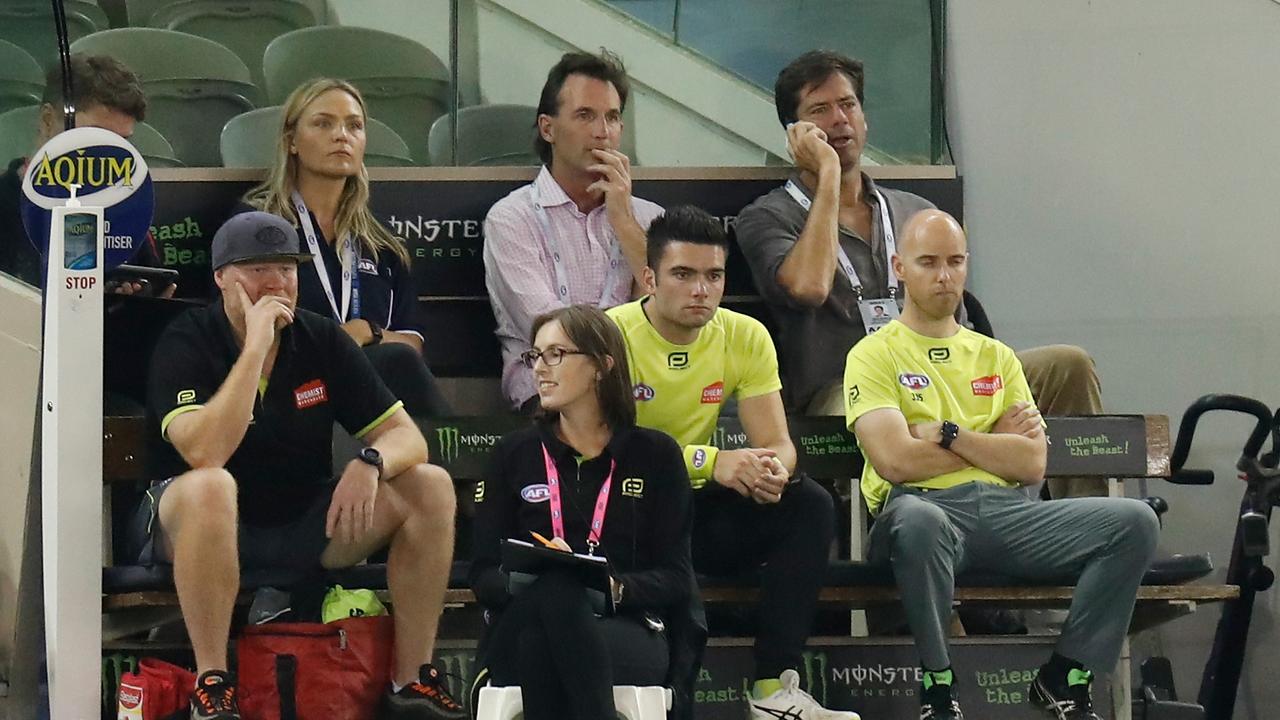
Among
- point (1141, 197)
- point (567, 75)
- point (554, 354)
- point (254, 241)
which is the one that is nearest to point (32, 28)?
point (254, 241)

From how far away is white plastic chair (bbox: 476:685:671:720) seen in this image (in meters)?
3.56

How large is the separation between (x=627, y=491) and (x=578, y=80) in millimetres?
1721

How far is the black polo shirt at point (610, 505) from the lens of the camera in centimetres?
383

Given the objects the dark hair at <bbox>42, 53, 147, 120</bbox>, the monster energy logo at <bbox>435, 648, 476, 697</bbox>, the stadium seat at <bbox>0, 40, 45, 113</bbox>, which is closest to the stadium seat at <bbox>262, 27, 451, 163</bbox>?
the dark hair at <bbox>42, 53, 147, 120</bbox>

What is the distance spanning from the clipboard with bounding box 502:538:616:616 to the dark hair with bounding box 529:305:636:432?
0.41m

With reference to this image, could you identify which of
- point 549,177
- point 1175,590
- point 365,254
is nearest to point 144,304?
point 365,254

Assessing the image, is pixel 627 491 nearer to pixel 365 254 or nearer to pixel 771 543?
pixel 771 543

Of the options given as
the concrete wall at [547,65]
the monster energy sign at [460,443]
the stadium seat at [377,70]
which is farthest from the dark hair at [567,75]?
the monster energy sign at [460,443]

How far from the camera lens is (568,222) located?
5.10 m

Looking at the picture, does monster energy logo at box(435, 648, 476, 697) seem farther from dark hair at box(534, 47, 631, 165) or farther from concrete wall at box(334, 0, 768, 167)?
concrete wall at box(334, 0, 768, 167)

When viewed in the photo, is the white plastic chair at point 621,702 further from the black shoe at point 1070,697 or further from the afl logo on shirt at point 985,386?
the afl logo on shirt at point 985,386

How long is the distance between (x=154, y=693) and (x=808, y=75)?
2616mm

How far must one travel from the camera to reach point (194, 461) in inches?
157

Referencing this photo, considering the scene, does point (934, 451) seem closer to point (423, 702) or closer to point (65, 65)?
point (423, 702)
